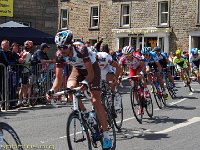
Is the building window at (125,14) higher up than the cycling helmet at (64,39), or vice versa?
the building window at (125,14)

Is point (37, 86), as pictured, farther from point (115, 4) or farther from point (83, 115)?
point (115, 4)

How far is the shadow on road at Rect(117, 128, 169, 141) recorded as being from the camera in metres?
9.30

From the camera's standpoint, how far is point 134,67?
460 inches

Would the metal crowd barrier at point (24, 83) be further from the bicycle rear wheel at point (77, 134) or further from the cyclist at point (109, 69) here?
the bicycle rear wheel at point (77, 134)

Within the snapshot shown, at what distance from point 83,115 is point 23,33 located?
39.9 feet

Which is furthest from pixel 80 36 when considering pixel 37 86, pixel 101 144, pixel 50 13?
pixel 101 144

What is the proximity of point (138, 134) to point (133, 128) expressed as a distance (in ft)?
2.22

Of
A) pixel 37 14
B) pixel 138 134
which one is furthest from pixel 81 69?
pixel 37 14

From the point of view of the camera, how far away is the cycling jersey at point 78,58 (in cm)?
713

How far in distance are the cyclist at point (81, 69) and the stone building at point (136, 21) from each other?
29.3 meters

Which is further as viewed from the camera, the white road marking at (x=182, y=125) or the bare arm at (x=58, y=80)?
the white road marking at (x=182, y=125)

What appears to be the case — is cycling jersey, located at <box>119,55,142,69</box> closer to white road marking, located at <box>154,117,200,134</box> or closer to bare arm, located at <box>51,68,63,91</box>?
white road marking, located at <box>154,117,200,134</box>

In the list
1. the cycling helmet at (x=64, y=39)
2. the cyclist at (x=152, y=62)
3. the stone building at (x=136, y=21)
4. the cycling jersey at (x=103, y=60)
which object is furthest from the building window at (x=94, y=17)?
the cycling helmet at (x=64, y=39)

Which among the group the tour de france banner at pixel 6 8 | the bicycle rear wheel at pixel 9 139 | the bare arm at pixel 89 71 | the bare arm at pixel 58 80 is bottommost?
the bicycle rear wheel at pixel 9 139
